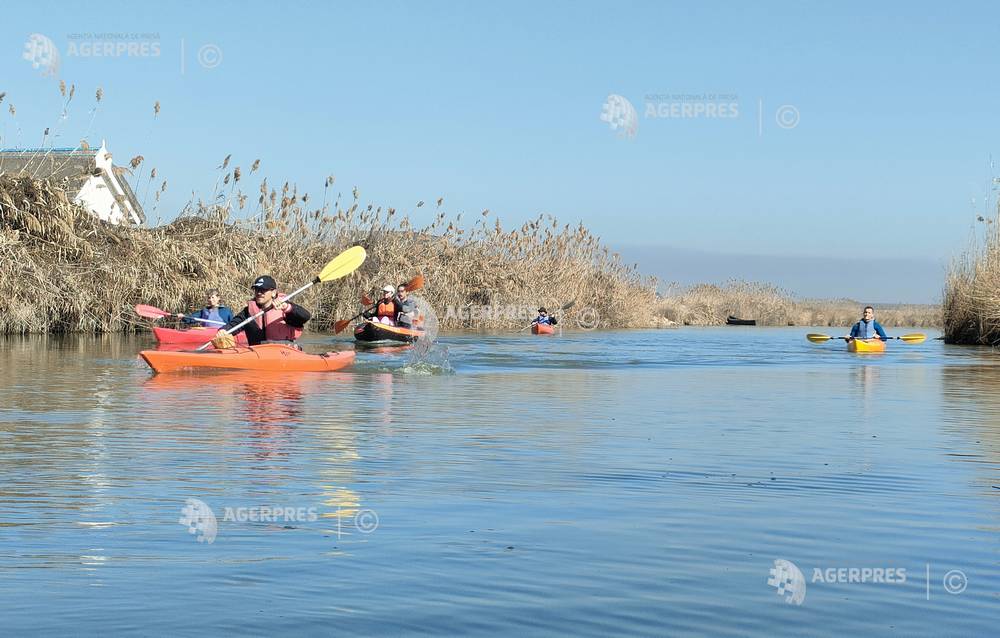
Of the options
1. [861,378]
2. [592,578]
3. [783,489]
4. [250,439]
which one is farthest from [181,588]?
[861,378]

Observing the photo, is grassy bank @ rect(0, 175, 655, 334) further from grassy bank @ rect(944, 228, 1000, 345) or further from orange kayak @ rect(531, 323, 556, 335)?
grassy bank @ rect(944, 228, 1000, 345)

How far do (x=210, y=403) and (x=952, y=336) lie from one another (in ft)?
67.5

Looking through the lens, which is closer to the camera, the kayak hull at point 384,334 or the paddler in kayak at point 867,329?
the kayak hull at point 384,334

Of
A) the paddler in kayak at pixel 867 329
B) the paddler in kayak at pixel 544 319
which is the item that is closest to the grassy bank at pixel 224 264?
the paddler in kayak at pixel 544 319

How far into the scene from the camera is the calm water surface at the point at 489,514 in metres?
3.95

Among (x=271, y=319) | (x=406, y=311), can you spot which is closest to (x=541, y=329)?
(x=406, y=311)

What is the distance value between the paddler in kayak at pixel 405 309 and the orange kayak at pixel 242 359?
7591 millimetres

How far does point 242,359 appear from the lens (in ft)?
49.4

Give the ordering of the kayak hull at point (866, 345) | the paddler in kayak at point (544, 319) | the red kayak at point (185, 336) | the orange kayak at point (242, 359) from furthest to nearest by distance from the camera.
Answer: the paddler in kayak at point (544, 319), the kayak hull at point (866, 345), the red kayak at point (185, 336), the orange kayak at point (242, 359)

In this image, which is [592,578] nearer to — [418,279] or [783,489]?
[783,489]

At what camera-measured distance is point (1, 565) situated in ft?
14.5

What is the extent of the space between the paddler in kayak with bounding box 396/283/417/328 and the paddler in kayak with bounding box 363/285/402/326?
97mm

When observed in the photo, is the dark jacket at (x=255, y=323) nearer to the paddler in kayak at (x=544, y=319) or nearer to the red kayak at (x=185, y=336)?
the red kayak at (x=185, y=336)

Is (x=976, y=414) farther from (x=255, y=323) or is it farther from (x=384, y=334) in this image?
(x=384, y=334)
